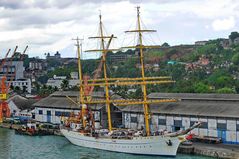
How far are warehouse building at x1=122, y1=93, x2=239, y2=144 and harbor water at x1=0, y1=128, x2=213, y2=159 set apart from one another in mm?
4790

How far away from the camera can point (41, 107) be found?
7038 centimetres

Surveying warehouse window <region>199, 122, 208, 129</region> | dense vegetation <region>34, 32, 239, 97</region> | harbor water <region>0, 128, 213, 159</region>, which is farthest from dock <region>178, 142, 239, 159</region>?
dense vegetation <region>34, 32, 239, 97</region>

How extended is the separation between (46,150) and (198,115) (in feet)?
50.7

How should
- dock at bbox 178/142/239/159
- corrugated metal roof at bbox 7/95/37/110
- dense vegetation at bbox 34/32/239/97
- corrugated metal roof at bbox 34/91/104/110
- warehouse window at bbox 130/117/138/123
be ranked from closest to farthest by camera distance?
1. dock at bbox 178/142/239/159
2. warehouse window at bbox 130/117/138/123
3. corrugated metal roof at bbox 34/91/104/110
4. corrugated metal roof at bbox 7/95/37/110
5. dense vegetation at bbox 34/32/239/97

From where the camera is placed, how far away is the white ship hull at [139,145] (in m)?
44.1

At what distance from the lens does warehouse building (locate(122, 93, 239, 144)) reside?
45.1 metres

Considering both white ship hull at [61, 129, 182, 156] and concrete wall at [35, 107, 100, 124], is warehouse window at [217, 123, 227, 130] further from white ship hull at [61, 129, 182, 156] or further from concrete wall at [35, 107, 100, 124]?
concrete wall at [35, 107, 100, 124]

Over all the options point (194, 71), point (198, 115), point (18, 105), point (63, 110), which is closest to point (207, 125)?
point (198, 115)

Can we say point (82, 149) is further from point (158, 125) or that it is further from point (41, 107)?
point (41, 107)

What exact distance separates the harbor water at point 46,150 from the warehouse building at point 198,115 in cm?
Result: 479

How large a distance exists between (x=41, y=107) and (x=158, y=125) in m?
23.5

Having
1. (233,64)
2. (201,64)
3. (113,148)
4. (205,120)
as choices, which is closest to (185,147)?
(205,120)

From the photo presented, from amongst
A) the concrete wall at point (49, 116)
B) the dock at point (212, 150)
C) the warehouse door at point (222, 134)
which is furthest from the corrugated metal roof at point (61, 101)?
the warehouse door at point (222, 134)

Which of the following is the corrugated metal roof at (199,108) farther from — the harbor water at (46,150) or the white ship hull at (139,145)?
the harbor water at (46,150)
